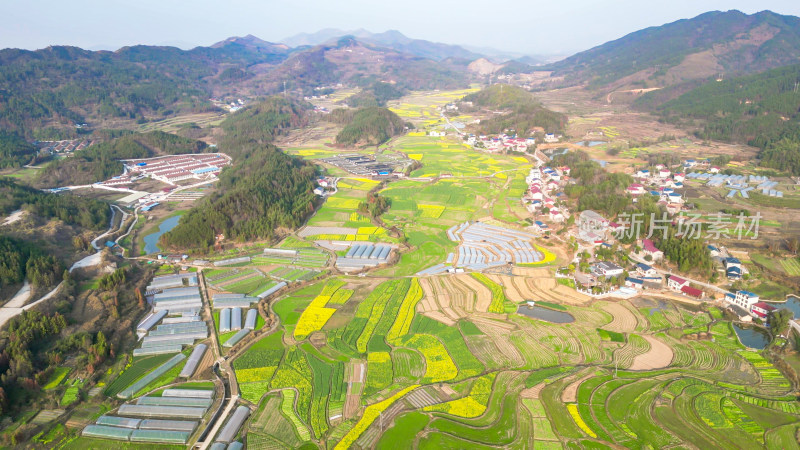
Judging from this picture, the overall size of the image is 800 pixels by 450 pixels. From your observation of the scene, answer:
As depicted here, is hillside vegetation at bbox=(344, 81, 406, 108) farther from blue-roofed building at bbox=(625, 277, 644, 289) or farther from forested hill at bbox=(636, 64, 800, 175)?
blue-roofed building at bbox=(625, 277, 644, 289)

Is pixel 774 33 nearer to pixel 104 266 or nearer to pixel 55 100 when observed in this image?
pixel 104 266

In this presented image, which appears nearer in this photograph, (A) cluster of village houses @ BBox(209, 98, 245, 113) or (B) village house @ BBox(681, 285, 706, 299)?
(B) village house @ BBox(681, 285, 706, 299)

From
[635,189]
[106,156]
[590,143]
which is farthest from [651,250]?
[106,156]

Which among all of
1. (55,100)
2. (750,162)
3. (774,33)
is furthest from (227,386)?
Answer: (774,33)

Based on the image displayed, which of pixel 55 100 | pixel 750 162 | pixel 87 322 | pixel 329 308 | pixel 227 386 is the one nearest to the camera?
pixel 227 386

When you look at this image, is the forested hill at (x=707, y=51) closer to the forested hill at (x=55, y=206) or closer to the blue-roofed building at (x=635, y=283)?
the blue-roofed building at (x=635, y=283)

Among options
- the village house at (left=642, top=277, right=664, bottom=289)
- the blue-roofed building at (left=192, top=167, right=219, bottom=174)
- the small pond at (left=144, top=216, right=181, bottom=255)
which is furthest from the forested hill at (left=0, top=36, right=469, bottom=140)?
the village house at (left=642, top=277, right=664, bottom=289)

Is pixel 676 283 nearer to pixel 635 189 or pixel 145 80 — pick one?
pixel 635 189

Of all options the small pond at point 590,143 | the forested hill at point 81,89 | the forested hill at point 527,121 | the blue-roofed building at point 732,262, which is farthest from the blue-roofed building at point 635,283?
the forested hill at point 81,89
